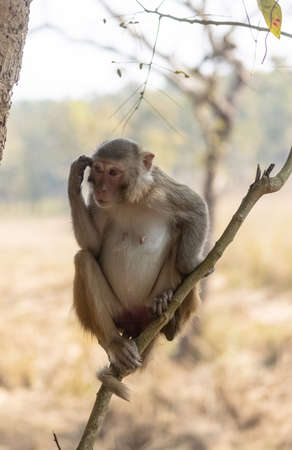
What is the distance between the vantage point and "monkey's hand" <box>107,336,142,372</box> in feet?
8.38

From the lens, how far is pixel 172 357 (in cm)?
864

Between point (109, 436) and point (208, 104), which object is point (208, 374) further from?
point (208, 104)

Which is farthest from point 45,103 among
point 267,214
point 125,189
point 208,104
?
point 125,189

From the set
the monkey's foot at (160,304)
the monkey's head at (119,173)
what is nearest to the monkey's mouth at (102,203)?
the monkey's head at (119,173)

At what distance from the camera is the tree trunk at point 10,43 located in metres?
1.93

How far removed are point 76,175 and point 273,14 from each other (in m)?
1.15

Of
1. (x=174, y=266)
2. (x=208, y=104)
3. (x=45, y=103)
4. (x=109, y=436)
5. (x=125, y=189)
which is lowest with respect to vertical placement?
(x=109, y=436)

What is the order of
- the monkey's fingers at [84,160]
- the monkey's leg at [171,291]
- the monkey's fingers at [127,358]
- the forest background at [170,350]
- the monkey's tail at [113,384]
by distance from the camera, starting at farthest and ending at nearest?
1. the forest background at [170,350]
2. the monkey's leg at [171,291]
3. the monkey's fingers at [84,160]
4. the monkey's fingers at [127,358]
5. the monkey's tail at [113,384]

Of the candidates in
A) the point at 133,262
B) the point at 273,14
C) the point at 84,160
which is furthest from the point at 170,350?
the point at 273,14

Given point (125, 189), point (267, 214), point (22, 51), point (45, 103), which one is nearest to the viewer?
point (22, 51)

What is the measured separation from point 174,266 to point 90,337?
23.5 inches

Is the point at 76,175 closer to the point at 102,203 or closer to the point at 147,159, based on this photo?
the point at 102,203

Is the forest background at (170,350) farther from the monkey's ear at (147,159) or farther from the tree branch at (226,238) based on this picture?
the tree branch at (226,238)

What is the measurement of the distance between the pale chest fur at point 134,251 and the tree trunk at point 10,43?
1.03m
